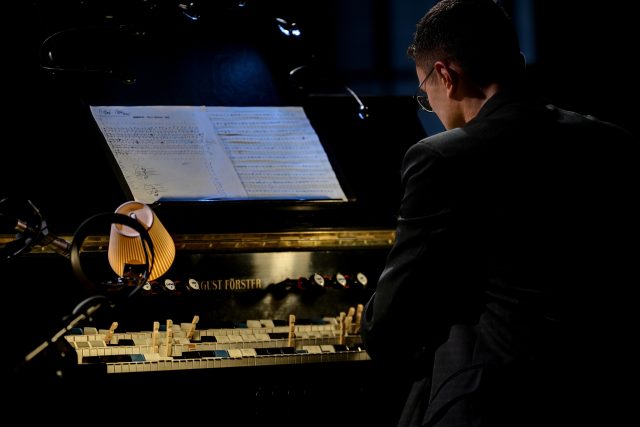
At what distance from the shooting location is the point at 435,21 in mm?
2100

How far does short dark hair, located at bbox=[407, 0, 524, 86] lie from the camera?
203 cm

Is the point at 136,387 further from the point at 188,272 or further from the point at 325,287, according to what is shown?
the point at 325,287

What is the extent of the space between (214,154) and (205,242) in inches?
17.9

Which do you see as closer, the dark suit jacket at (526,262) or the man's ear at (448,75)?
the dark suit jacket at (526,262)

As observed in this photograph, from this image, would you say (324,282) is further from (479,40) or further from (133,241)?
(479,40)

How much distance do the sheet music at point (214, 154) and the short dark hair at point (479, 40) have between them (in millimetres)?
1511

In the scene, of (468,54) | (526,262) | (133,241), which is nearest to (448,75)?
(468,54)

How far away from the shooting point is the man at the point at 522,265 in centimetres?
179

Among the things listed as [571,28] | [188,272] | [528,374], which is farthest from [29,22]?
[571,28]

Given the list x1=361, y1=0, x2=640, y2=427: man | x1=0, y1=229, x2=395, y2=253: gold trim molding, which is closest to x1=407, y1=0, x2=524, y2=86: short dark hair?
x1=361, y1=0, x2=640, y2=427: man

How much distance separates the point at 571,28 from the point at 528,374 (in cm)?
357

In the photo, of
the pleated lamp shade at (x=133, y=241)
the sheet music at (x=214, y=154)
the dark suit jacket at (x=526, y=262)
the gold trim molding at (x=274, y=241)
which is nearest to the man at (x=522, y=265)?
the dark suit jacket at (x=526, y=262)

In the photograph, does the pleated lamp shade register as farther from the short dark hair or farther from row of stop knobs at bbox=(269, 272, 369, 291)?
the short dark hair

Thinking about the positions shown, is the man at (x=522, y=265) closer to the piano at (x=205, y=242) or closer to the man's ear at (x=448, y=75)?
the man's ear at (x=448, y=75)
